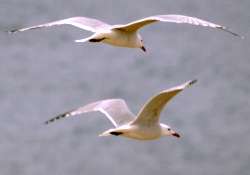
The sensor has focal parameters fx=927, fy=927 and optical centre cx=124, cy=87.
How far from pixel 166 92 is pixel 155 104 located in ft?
0.86

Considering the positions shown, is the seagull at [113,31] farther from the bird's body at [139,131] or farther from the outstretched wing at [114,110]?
the bird's body at [139,131]

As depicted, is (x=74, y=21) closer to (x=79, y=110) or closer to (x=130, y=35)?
(x=130, y=35)

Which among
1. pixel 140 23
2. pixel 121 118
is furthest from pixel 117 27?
pixel 121 118

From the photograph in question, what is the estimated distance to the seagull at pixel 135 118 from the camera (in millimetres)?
4220

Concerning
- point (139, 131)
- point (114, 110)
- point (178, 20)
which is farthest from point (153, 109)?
point (178, 20)

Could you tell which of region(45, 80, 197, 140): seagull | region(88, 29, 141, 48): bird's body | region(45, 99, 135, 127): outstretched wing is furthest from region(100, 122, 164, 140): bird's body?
region(88, 29, 141, 48): bird's body

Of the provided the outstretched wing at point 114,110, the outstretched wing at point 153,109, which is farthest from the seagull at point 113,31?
the outstretched wing at point 153,109

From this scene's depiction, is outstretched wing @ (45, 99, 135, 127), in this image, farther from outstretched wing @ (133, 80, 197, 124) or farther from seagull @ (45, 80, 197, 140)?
outstretched wing @ (133, 80, 197, 124)

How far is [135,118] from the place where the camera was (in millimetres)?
4398

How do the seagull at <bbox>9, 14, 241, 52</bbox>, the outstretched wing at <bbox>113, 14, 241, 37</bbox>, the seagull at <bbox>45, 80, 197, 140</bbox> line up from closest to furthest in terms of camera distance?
the outstretched wing at <bbox>113, 14, 241, 37</bbox>, the seagull at <bbox>45, 80, 197, 140</bbox>, the seagull at <bbox>9, 14, 241, 52</bbox>

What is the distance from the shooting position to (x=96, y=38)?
4426 millimetres

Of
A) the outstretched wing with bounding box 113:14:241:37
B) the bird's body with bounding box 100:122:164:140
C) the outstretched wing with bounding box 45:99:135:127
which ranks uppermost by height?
the outstretched wing with bounding box 113:14:241:37

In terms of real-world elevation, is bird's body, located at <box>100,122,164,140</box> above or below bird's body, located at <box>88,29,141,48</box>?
below

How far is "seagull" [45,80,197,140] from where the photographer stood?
4.22 meters
